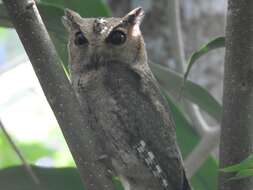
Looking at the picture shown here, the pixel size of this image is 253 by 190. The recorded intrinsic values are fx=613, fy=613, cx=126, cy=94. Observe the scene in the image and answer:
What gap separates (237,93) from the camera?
176 cm

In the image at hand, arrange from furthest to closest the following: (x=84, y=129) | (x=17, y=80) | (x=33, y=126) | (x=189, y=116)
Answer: (x=33, y=126), (x=17, y=80), (x=189, y=116), (x=84, y=129)

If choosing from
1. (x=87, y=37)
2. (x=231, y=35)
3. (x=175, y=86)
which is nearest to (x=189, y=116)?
(x=175, y=86)

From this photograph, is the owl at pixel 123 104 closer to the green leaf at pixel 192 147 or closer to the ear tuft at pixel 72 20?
the ear tuft at pixel 72 20

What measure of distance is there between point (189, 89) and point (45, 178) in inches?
24.3

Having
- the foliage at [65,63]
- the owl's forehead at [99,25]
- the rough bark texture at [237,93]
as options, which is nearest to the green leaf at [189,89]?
the foliage at [65,63]

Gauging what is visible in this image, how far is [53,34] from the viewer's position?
2.33 meters

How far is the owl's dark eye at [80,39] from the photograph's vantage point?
2.38 metres

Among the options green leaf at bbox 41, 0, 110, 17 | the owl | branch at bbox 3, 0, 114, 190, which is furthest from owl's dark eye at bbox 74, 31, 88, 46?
branch at bbox 3, 0, 114, 190

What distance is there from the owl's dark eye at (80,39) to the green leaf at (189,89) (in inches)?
11.3

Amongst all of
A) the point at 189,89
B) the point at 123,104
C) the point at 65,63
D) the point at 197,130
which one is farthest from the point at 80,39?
the point at 197,130

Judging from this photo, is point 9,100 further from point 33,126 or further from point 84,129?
point 84,129

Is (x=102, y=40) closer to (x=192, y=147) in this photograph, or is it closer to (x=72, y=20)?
(x=72, y=20)

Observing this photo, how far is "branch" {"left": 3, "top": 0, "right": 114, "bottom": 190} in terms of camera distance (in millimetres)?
1577

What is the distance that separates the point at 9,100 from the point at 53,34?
3.51 metres
